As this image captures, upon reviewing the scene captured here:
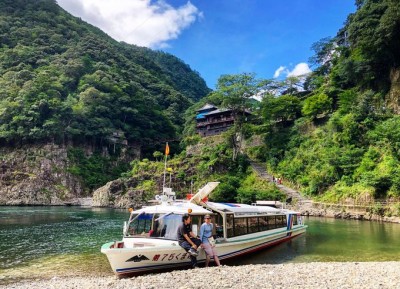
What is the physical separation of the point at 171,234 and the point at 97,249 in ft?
28.5

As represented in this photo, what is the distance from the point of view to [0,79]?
87875 millimetres

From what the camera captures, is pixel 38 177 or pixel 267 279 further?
pixel 38 177

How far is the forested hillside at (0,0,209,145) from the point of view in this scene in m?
78.6

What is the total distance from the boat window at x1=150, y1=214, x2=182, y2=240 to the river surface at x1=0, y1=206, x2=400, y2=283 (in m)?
3.00

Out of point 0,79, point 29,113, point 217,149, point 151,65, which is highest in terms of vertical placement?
point 151,65

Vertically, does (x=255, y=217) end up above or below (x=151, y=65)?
below

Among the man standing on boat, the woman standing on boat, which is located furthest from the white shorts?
the man standing on boat

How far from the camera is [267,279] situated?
35.7 feet

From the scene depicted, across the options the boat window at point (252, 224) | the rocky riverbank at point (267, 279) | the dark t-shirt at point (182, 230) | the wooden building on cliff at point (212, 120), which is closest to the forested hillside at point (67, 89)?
the wooden building on cliff at point (212, 120)

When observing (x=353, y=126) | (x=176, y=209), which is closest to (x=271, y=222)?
(x=176, y=209)

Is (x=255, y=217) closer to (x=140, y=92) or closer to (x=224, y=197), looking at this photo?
(x=224, y=197)

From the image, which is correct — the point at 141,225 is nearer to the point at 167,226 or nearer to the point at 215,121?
the point at 167,226

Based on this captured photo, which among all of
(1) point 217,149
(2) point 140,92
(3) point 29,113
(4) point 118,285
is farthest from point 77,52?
(4) point 118,285

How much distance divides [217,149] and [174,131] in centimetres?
3923
